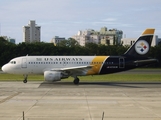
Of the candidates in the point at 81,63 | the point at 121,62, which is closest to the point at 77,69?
the point at 81,63

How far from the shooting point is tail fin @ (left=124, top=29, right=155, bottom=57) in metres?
36.6

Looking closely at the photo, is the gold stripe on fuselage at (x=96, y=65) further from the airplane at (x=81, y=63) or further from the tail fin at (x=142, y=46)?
the tail fin at (x=142, y=46)

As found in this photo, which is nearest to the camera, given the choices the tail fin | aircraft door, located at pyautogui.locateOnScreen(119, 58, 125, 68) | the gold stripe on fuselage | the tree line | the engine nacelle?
the engine nacelle

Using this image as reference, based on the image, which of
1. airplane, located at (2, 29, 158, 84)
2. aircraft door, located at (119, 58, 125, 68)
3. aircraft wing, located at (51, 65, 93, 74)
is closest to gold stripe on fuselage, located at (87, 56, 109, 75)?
airplane, located at (2, 29, 158, 84)

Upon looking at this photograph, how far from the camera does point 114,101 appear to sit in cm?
2033

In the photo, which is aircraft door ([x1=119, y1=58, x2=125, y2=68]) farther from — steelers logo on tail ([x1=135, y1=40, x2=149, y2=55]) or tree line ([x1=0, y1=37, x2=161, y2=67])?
tree line ([x1=0, y1=37, x2=161, y2=67])

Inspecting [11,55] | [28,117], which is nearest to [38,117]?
[28,117]

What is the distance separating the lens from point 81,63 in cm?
3584

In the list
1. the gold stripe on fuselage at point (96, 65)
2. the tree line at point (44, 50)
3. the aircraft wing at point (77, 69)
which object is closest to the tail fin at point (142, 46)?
the gold stripe on fuselage at point (96, 65)

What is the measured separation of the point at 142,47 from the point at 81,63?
6.90 meters

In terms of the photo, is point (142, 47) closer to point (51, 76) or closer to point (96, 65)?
point (96, 65)

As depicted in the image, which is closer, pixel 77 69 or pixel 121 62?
pixel 77 69

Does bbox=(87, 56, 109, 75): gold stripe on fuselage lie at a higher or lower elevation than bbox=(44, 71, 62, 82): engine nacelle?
higher

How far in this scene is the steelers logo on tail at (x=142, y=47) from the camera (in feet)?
120
